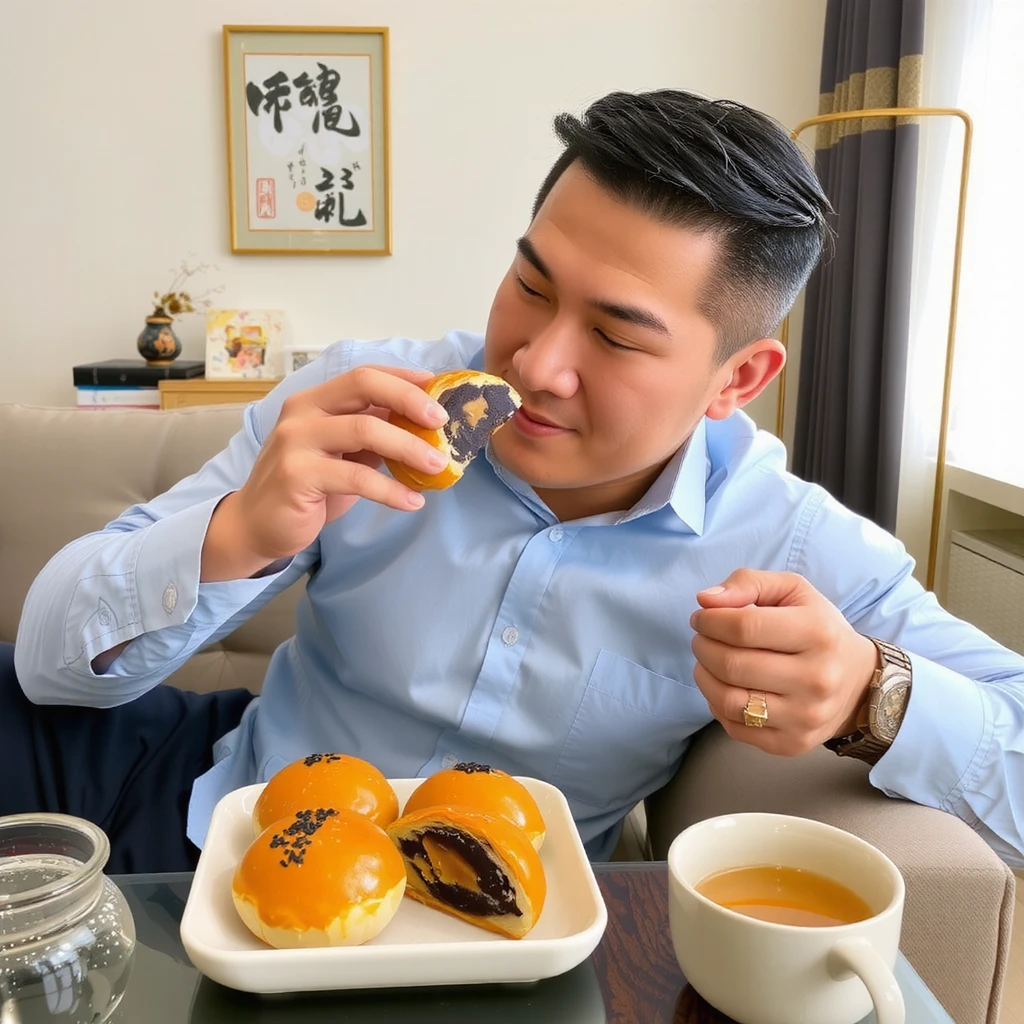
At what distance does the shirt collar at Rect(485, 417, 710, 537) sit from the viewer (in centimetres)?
115

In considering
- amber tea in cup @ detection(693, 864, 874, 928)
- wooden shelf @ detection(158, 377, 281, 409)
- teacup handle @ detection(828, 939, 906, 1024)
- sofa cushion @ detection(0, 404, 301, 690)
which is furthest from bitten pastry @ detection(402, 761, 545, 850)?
wooden shelf @ detection(158, 377, 281, 409)

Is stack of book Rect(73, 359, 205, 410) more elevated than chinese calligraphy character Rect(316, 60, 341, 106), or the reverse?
chinese calligraphy character Rect(316, 60, 341, 106)

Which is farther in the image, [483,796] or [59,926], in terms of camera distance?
[483,796]

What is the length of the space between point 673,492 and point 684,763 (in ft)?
1.16

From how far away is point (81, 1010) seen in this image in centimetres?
59

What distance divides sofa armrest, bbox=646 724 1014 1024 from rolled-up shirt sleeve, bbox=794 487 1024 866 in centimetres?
5

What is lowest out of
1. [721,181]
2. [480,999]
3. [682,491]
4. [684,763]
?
[684,763]

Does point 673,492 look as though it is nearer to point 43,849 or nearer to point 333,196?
point 43,849

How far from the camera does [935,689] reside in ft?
3.36

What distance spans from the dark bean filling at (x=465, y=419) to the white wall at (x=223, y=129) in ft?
9.71

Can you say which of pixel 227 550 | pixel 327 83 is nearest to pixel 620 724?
pixel 227 550

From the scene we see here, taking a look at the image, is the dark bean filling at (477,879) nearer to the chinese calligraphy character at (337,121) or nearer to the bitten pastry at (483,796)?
the bitten pastry at (483,796)

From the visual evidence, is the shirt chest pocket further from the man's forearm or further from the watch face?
the man's forearm

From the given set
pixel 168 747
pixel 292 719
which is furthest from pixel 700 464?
pixel 168 747
